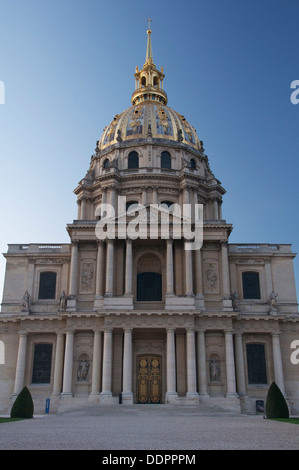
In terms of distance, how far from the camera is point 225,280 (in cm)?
3903

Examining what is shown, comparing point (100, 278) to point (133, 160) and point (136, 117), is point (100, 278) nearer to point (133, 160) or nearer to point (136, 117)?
point (133, 160)

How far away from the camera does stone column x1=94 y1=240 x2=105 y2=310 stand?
38.2 meters

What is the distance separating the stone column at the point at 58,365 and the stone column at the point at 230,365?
1329cm

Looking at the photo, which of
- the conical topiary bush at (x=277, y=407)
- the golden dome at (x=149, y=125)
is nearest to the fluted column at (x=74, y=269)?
the golden dome at (x=149, y=125)

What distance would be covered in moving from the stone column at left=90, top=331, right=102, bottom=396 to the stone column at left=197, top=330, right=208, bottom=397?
7.75m

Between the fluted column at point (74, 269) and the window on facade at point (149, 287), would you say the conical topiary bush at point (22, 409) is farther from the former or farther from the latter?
the window on facade at point (149, 287)

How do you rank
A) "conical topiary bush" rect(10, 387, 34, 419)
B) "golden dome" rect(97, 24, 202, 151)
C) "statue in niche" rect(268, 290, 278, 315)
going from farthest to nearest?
1. "golden dome" rect(97, 24, 202, 151)
2. "statue in niche" rect(268, 290, 278, 315)
3. "conical topiary bush" rect(10, 387, 34, 419)

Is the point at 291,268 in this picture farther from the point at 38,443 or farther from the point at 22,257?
the point at 38,443

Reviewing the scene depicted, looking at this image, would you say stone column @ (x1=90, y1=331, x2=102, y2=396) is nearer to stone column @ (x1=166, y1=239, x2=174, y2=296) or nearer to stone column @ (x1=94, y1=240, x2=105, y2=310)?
stone column @ (x1=94, y1=240, x2=105, y2=310)

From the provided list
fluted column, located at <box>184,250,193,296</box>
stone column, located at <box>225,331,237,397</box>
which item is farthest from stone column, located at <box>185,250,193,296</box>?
stone column, located at <box>225,331,237,397</box>

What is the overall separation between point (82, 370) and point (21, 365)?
5.30m

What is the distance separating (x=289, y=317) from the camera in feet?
131

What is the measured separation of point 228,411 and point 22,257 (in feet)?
72.3

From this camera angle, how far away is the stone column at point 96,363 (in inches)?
1414
